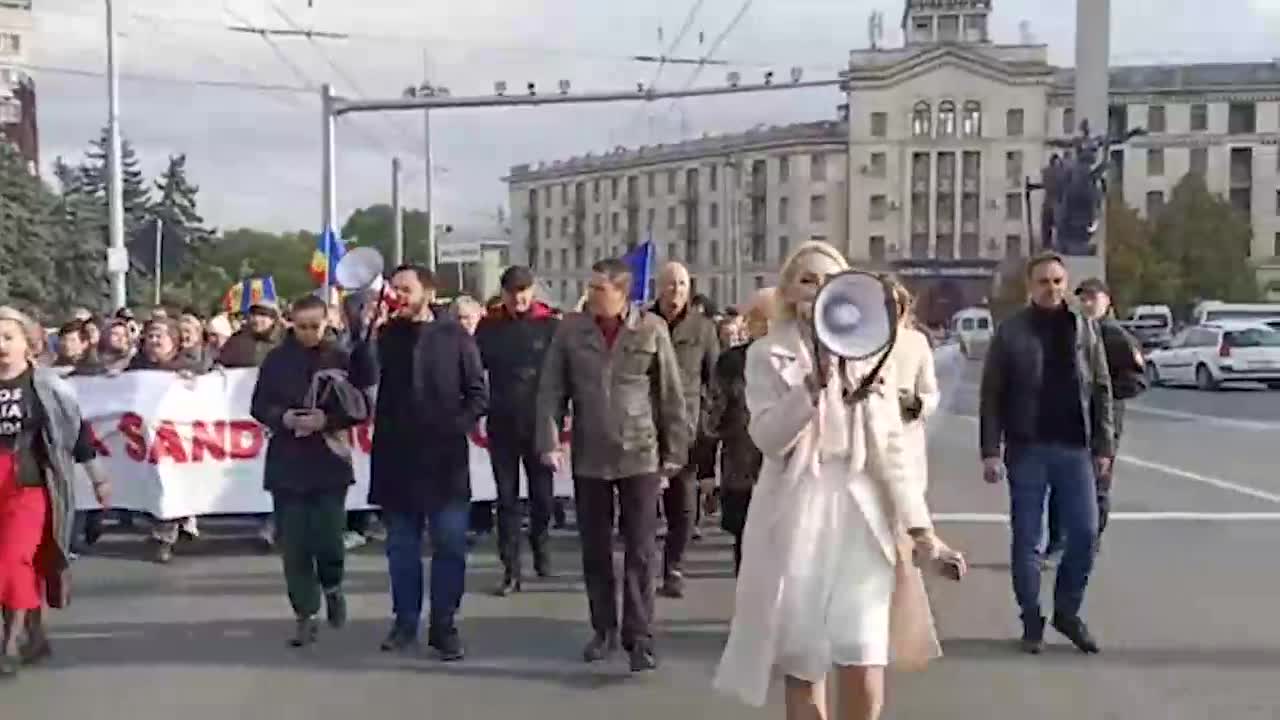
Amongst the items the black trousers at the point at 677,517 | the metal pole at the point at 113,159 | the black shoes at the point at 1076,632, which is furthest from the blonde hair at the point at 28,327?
the metal pole at the point at 113,159

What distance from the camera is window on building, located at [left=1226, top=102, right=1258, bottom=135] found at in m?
116

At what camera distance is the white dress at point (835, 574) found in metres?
5.28

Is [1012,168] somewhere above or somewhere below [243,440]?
above

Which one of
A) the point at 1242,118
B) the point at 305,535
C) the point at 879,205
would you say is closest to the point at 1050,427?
the point at 305,535

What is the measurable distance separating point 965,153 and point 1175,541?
106 meters

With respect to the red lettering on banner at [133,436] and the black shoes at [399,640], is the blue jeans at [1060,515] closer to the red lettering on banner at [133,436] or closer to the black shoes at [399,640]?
the black shoes at [399,640]

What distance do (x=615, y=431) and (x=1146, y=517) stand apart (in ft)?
24.6

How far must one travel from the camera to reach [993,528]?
1359cm

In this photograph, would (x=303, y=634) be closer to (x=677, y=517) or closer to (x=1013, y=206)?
(x=677, y=517)

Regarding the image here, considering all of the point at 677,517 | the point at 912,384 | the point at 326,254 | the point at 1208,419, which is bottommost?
the point at 1208,419

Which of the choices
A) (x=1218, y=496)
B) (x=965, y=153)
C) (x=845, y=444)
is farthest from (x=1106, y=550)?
(x=965, y=153)

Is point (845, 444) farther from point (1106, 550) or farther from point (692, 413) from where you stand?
point (1106, 550)

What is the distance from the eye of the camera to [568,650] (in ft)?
28.8

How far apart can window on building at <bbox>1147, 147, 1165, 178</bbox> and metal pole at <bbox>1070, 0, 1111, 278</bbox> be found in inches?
3175
